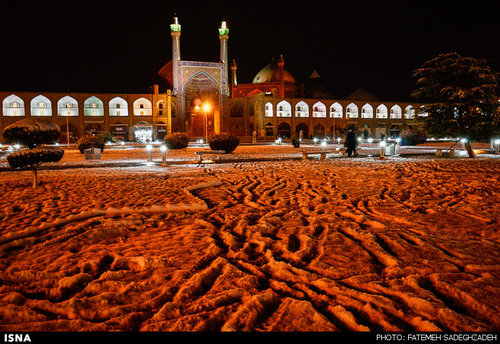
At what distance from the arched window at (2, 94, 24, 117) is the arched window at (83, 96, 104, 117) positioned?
6175 mm

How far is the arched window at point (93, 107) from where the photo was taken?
3972 cm

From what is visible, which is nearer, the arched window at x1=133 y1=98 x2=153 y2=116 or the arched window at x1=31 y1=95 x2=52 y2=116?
the arched window at x1=31 y1=95 x2=52 y2=116

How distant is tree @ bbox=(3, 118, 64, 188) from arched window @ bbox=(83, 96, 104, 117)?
116ft

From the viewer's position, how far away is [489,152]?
53.6 ft

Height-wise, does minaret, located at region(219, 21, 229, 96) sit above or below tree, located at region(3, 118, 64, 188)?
above

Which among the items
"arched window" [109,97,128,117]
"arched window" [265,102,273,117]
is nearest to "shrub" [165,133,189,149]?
"arched window" [109,97,128,117]

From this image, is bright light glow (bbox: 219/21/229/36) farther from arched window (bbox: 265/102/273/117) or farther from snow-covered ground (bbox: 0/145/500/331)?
snow-covered ground (bbox: 0/145/500/331)

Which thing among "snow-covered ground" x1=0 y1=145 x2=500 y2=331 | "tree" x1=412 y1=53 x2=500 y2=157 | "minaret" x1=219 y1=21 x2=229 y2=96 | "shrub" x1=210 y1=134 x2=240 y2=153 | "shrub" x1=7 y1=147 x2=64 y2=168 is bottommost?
"snow-covered ground" x1=0 y1=145 x2=500 y2=331

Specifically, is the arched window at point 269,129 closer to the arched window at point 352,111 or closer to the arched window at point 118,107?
the arched window at point 352,111

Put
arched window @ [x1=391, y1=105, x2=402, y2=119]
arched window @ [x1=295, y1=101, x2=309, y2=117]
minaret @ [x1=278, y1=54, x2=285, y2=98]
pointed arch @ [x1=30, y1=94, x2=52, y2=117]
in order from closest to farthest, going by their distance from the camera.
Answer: pointed arch @ [x1=30, y1=94, x2=52, y2=117] < arched window @ [x1=295, y1=101, x2=309, y2=117] < minaret @ [x1=278, y1=54, x2=285, y2=98] < arched window @ [x1=391, y1=105, x2=402, y2=119]

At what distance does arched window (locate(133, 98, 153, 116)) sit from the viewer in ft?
136

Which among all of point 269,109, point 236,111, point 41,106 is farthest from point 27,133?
point 236,111

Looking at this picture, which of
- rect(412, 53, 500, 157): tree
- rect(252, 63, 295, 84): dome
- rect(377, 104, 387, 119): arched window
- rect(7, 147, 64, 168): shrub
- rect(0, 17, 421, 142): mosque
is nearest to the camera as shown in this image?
rect(7, 147, 64, 168): shrub

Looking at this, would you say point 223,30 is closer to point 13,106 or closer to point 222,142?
point 13,106
